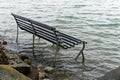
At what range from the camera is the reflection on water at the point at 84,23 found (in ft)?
41.3

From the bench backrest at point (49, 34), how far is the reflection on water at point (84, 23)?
3.78 ft

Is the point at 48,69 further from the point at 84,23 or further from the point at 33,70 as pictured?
the point at 84,23

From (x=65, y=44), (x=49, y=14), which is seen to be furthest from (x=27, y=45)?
(x=49, y=14)

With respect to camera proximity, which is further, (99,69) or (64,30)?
(64,30)

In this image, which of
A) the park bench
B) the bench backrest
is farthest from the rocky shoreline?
the bench backrest

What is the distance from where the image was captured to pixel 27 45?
49.1 ft

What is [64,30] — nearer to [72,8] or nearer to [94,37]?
[94,37]

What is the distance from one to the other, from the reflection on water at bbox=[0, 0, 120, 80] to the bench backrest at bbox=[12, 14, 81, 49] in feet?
3.78

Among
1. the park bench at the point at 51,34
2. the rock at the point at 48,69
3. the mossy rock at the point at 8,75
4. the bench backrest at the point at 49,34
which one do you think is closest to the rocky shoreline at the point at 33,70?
the rock at the point at 48,69

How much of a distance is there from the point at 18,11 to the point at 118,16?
7.77 metres

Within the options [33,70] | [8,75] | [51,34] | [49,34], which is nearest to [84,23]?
[49,34]

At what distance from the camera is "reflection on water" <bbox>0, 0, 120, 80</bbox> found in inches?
495

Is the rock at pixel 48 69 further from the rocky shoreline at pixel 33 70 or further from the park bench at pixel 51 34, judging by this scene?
the park bench at pixel 51 34

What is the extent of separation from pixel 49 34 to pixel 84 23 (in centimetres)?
858
